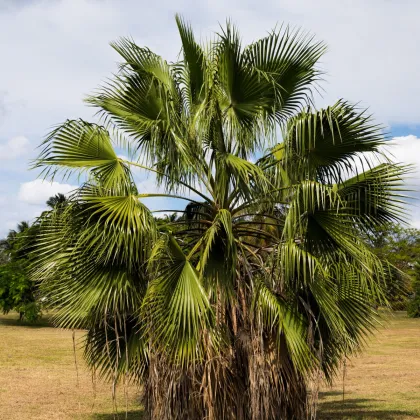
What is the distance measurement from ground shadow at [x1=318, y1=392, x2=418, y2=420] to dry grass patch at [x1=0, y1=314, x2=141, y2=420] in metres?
3.37

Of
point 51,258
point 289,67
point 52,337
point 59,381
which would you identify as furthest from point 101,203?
point 52,337

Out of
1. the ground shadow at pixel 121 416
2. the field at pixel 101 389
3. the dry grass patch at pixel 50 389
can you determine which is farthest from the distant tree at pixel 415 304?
the ground shadow at pixel 121 416

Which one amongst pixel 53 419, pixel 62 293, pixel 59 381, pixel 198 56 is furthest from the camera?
pixel 59 381

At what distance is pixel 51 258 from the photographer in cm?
915

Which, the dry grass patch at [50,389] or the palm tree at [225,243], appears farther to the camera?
the dry grass patch at [50,389]

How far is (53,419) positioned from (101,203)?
5024 mm

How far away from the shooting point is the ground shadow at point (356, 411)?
11.6 meters

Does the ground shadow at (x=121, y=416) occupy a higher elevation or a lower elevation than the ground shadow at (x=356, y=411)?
lower

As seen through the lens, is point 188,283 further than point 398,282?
No

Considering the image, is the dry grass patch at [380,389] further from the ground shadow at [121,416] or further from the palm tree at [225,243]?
the ground shadow at [121,416]

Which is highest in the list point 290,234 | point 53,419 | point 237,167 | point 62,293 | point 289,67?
point 289,67

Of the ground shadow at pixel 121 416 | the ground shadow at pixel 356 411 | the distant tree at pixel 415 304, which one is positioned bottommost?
the ground shadow at pixel 121 416

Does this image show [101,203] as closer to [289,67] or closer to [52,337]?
[289,67]

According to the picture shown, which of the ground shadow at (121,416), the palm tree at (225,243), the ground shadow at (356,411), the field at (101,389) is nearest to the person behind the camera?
the palm tree at (225,243)
